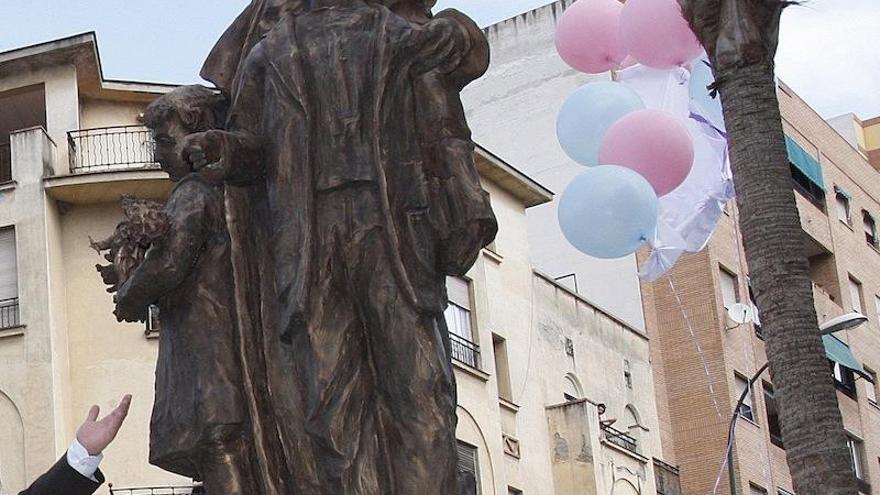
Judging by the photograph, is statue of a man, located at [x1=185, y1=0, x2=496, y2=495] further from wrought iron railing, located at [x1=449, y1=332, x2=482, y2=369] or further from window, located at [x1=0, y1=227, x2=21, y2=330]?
wrought iron railing, located at [x1=449, y1=332, x2=482, y2=369]

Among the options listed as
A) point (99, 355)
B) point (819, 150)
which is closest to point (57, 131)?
point (99, 355)

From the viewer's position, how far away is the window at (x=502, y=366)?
1667 inches

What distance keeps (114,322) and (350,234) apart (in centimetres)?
2854

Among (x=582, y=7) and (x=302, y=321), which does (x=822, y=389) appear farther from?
(x=302, y=321)

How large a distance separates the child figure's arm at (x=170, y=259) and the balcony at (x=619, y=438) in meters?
36.6

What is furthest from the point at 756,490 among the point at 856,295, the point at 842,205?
the point at 842,205

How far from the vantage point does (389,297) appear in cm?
803

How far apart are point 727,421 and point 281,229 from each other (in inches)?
1632

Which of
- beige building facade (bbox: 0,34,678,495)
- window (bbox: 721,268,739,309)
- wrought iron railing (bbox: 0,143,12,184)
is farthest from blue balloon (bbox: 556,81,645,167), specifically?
window (bbox: 721,268,739,309)

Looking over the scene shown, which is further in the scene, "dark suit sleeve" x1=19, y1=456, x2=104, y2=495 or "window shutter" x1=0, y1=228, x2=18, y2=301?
"window shutter" x1=0, y1=228, x2=18, y2=301

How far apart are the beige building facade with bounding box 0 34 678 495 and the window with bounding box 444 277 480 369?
0.04m

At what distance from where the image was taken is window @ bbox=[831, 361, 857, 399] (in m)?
56.2

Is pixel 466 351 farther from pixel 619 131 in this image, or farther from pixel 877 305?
pixel 877 305

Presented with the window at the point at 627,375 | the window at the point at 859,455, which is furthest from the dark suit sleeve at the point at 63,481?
the window at the point at 859,455
